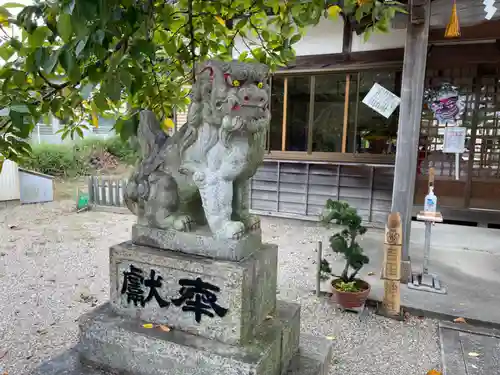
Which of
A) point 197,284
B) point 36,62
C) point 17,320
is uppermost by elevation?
point 36,62

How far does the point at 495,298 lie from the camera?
167 inches

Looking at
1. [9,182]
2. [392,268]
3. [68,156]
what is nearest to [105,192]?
[9,182]

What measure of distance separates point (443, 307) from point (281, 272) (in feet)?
6.67

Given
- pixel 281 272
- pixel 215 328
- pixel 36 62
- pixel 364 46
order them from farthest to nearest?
pixel 364 46 < pixel 281 272 < pixel 215 328 < pixel 36 62

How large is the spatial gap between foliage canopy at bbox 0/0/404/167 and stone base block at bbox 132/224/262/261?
642 millimetres

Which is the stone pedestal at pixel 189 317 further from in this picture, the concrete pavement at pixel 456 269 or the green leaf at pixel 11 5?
the concrete pavement at pixel 456 269

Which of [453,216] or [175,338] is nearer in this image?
[175,338]

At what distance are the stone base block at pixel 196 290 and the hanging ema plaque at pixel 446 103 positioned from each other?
21.9 feet

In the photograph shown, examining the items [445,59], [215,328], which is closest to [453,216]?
[445,59]

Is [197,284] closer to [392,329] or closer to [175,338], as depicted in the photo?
[175,338]

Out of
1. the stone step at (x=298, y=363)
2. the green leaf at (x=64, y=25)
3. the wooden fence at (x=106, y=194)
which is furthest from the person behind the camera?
the wooden fence at (x=106, y=194)

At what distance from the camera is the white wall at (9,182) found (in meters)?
9.55

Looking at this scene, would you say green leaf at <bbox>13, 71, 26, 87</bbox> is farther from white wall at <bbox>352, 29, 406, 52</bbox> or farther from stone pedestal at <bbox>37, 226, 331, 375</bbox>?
white wall at <bbox>352, 29, 406, 52</bbox>

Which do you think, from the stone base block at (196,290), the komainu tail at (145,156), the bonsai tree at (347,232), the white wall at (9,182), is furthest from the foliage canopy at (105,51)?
the white wall at (9,182)
